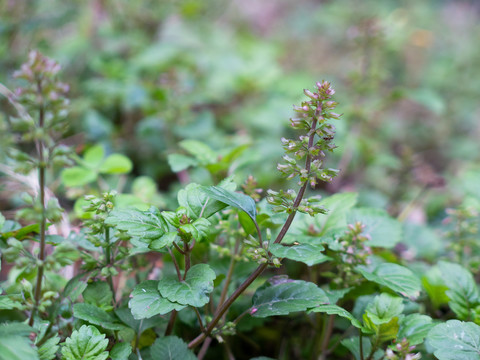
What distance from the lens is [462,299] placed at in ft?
5.34

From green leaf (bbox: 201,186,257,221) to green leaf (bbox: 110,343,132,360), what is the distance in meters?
0.62

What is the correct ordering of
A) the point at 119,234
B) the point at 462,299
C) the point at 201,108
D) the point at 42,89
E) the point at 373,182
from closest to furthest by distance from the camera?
the point at 42,89, the point at 119,234, the point at 462,299, the point at 373,182, the point at 201,108

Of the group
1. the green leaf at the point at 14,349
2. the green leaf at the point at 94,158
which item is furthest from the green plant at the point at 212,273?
the green leaf at the point at 94,158

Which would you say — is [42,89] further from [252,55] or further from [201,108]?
[252,55]

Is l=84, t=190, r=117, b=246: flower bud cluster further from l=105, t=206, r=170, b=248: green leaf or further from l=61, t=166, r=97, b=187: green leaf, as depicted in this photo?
l=61, t=166, r=97, b=187: green leaf

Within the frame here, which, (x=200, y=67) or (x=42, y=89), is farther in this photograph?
(x=200, y=67)

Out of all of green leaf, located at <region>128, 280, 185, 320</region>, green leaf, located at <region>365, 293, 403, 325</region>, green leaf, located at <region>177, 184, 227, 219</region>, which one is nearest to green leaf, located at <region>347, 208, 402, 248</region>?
green leaf, located at <region>365, 293, 403, 325</region>

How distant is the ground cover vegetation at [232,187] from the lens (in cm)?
132

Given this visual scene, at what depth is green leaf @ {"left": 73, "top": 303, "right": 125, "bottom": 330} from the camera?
1.38m

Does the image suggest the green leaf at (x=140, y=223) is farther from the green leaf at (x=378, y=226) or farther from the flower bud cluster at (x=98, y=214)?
the green leaf at (x=378, y=226)

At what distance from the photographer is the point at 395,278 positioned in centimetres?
155

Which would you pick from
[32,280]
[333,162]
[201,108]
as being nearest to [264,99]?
[201,108]

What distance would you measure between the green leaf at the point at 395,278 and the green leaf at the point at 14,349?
118 cm

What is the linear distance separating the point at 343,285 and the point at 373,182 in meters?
1.90
